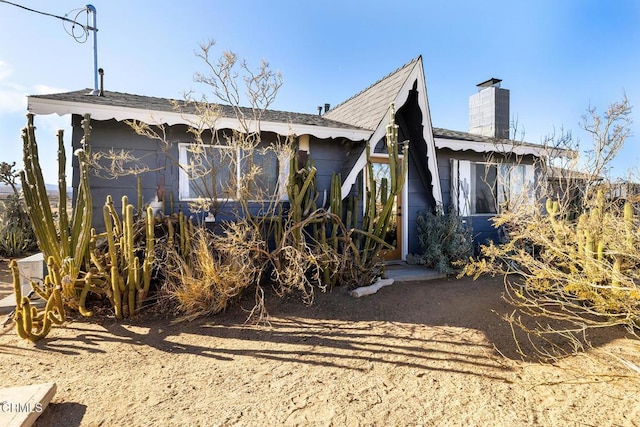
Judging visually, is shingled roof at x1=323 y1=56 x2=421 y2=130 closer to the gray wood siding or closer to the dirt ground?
the gray wood siding

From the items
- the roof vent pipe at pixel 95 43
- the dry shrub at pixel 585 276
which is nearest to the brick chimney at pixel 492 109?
the dry shrub at pixel 585 276

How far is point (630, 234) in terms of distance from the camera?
3.25 metres

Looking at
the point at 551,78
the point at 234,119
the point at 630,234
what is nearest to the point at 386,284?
the point at 630,234

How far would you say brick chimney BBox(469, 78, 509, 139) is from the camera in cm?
1035

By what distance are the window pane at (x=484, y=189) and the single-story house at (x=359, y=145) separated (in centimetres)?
3

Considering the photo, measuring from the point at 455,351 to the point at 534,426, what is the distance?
47.0 inches

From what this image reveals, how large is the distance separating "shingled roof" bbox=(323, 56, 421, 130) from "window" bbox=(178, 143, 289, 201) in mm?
2146

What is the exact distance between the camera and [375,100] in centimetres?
741

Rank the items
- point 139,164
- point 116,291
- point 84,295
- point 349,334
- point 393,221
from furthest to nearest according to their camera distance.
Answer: point 393,221 → point 139,164 → point 84,295 → point 116,291 → point 349,334

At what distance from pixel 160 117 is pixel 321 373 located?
4781mm

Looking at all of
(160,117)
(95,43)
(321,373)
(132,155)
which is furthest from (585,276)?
(95,43)

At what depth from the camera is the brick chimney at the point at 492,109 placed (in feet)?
34.0

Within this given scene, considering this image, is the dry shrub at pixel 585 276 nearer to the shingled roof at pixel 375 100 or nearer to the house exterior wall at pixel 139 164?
the shingled roof at pixel 375 100

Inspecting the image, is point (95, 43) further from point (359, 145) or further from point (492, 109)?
point (492, 109)
